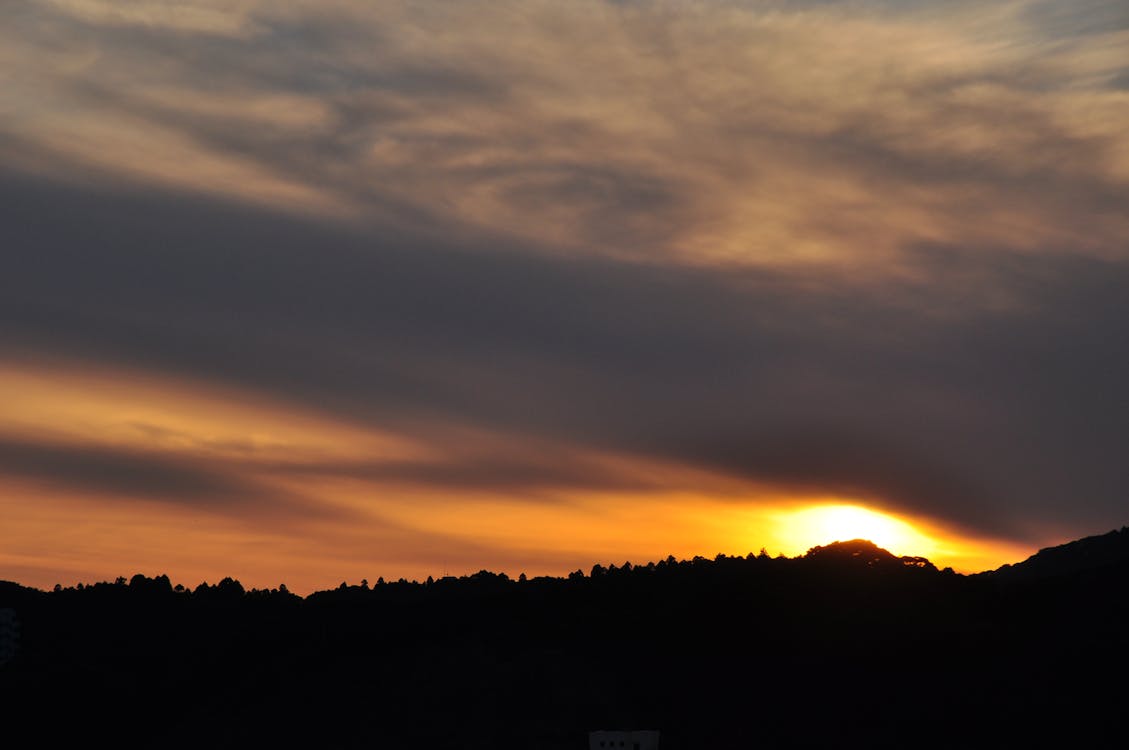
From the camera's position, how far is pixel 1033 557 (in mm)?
137000

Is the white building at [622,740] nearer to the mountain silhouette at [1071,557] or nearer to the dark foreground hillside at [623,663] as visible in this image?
the dark foreground hillside at [623,663]

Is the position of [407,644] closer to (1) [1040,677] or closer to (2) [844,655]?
(2) [844,655]

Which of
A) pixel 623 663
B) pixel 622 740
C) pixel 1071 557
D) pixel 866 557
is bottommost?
pixel 622 740

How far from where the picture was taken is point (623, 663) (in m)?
71.8

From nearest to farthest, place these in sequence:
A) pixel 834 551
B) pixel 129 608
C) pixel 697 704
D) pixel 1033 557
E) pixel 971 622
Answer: pixel 697 704, pixel 971 622, pixel 834 551, pixel 129 608, pixel 1033 557

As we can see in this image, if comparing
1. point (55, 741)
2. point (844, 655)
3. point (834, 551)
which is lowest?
point (55, 741)

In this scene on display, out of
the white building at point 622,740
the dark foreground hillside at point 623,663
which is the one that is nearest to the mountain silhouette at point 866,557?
the dark foreground hillside at point 623,663

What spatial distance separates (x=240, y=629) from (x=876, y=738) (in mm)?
39112

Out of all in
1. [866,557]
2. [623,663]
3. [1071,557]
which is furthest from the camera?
[1071,557]

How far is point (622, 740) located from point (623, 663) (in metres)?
23.5

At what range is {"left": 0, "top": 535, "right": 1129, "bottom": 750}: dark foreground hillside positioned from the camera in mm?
64250

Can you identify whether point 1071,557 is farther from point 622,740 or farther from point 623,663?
point 622,740

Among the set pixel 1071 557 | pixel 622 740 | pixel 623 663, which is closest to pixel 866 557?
pixel 623 663

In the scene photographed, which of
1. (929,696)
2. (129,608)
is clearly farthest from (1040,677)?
(129,608)
